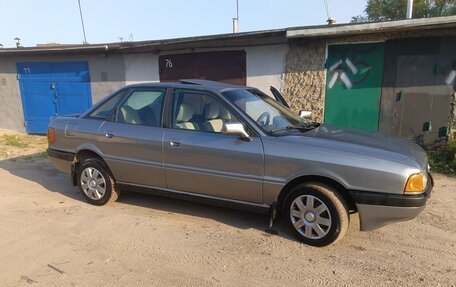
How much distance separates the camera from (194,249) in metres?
3.80

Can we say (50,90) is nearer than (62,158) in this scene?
No

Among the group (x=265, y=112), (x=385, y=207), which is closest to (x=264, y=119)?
(x=265, y=112)

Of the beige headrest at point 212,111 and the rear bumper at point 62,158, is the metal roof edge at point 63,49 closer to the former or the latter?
the rear bumper at point 62,158

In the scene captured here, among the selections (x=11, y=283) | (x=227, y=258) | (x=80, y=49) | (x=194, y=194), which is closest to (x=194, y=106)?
(x=194, y=194)

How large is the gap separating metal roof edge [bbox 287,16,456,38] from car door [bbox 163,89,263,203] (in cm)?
384

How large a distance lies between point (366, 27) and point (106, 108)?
191 inches

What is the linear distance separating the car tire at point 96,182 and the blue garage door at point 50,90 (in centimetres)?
667

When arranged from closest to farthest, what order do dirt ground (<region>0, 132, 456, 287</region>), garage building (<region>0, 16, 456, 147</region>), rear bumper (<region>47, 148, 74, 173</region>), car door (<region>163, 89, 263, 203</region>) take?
dirt ground (<region>0, 132, 456, 287</region>), car door (<region>163, 89, 263, 203</region>), rear bumper (<region>47, 148, 74, 173</region>), garage building (<region>0, 16, 456, 147</region>)

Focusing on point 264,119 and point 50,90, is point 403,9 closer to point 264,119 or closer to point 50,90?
point 50,90

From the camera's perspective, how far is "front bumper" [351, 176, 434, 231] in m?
3.44

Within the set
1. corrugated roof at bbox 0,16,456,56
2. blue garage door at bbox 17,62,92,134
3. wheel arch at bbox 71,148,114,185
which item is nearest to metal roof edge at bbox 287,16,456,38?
corrugated roof at bbox 0,16,456,56

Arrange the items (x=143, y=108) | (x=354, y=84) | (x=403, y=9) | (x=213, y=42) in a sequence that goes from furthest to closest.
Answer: (x=403, y=9), (x=213, y=42), (x=354, y=84), (x=143, y=108)

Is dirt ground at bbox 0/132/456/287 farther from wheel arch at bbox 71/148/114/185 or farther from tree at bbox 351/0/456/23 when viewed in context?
tree at bbox 351/0/456/23

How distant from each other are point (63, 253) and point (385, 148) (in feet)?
11.1
